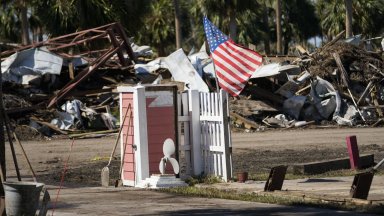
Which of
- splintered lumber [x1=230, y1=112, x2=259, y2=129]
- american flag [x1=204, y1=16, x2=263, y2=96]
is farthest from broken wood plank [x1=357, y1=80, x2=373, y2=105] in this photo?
american flag [x1=204, y1=16, x2=263, y2=96]

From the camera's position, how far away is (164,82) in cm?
3030

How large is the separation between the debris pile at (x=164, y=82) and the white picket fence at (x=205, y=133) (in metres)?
13.0

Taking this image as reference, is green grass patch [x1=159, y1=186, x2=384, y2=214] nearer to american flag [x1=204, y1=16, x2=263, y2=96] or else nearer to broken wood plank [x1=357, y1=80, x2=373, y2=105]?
american flag [x1=204, y1=16, x2=263, y2=96]

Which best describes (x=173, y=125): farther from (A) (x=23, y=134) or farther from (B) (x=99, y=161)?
(A) (x=23, y=134)

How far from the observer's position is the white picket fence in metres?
14.6

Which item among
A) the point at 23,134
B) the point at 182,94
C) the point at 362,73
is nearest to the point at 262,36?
the point at 362,73

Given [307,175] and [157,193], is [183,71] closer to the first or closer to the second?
[307,175]

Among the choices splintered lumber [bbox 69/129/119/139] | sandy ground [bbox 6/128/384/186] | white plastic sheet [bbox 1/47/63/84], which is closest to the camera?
sandy ground [bbox 6/128/384/186]

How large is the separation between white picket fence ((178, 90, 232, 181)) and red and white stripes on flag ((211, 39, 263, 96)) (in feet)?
1.33

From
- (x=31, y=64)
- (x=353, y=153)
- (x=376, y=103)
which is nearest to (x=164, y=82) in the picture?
(x=31, y=64)

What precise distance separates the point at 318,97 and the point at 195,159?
16.7 metres

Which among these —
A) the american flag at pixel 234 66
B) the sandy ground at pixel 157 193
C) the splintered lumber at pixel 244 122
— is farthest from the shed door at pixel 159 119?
the splintered lumber at pixel 244 122

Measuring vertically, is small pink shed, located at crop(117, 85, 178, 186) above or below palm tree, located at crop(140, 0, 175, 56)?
below

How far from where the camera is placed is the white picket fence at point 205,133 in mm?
14570
